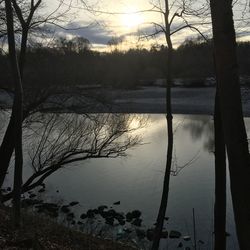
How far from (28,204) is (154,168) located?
5.25 m

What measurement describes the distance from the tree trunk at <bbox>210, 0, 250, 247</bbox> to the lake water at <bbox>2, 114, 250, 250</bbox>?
9352 mm

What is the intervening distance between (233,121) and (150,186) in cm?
1393

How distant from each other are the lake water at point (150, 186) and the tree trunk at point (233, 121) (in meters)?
9.35

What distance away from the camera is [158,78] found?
72.7 metres

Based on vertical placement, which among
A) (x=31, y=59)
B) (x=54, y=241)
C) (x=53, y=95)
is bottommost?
(x=54, y=241)

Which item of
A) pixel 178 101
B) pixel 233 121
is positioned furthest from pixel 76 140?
pixel 178 101

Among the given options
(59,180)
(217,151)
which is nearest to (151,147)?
(59,180)

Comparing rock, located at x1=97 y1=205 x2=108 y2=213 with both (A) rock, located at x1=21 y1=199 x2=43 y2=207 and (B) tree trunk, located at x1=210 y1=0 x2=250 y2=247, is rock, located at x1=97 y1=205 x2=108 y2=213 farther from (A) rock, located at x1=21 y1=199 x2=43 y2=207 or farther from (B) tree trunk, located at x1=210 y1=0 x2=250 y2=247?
(B) tree trunk, located at x1=210 y1=0 x2=250 y2=247

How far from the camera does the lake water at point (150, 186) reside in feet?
45.6

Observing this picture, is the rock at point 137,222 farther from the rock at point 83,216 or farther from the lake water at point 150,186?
the rock at point 83,216

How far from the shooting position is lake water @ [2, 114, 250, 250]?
45.6 ft

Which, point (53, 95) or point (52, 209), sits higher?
point (53, 95)

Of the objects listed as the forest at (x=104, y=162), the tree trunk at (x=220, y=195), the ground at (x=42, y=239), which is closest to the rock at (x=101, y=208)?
the forest at (x=104, y=162)

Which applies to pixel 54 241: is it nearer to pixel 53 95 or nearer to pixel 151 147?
pixel 53 95
